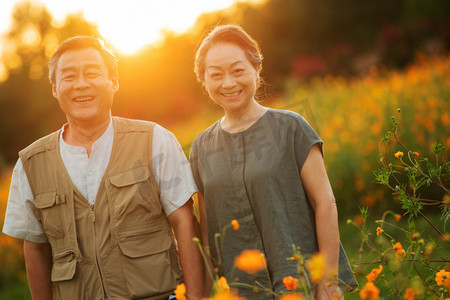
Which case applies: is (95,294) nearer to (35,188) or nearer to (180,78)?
(35,188)

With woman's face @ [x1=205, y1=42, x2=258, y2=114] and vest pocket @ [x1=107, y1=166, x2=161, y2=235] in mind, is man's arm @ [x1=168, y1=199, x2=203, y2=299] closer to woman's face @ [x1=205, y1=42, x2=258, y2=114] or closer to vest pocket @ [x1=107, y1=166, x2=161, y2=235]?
vest pocket @ [x1=107, y1=166, x2=161, y2=235]

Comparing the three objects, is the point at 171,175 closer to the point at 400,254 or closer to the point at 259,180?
the point at 259,180

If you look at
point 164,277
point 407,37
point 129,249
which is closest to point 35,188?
point 129,249

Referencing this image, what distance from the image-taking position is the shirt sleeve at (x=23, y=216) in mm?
2453

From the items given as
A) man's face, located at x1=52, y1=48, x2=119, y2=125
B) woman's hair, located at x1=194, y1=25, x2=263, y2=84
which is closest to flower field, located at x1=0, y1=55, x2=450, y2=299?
woman's hair, located at x1=194, y1=25, x2=263, y2=84

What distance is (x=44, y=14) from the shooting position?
25438 mm

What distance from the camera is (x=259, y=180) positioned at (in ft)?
6.93

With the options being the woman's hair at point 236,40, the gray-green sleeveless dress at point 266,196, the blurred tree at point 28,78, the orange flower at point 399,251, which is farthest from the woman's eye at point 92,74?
the blurred tree at point 28,78

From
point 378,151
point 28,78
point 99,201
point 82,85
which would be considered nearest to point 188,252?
point 99,201

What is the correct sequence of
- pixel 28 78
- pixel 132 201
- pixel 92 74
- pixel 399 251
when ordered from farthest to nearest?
pixel 28 78
pixel 92 74
pixel 132 201
pixel 399 251

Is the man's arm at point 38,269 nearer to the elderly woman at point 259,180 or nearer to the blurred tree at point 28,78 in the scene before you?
the elderly woman at point 259,180

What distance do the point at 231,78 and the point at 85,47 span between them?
0.80 meters

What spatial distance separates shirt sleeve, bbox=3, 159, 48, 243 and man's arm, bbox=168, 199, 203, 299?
0.71 metres

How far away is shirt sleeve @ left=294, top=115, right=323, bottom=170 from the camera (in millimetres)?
2117
